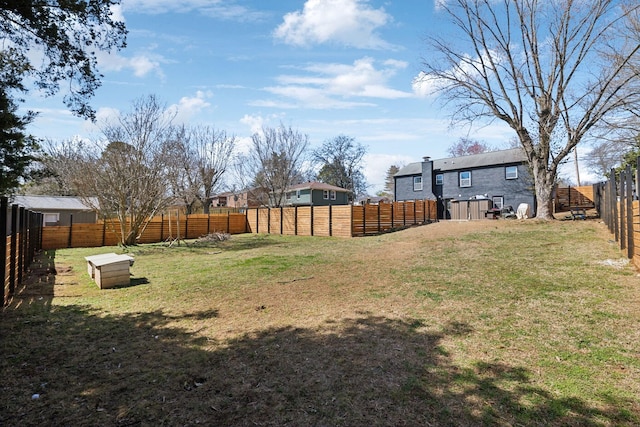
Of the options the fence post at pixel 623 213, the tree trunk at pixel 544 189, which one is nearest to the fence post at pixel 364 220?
the tree trunk at pixel 544 189

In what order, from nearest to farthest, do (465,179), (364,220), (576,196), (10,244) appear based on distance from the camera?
1. (10,244)
2. (364,220)
3. (576,196)
4. (465,179)

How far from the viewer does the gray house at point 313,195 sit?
40312 millimetres

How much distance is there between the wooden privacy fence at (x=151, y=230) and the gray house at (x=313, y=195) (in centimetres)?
1545

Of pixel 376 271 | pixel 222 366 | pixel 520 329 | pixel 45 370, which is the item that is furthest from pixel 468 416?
pixel 376 271

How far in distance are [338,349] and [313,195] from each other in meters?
36.7

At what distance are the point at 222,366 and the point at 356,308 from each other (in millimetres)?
2413

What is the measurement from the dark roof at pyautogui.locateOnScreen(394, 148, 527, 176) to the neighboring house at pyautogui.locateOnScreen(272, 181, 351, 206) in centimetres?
1129

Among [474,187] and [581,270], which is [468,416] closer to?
[581,270]

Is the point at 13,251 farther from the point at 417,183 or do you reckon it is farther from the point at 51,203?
the point at 417,183

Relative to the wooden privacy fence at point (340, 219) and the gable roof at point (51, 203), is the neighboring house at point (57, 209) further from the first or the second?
the wooden privacy fence at point (340, 219)

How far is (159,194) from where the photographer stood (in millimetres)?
17531

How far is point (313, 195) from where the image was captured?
4041cm

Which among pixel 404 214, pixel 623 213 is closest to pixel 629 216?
pixel 623 213

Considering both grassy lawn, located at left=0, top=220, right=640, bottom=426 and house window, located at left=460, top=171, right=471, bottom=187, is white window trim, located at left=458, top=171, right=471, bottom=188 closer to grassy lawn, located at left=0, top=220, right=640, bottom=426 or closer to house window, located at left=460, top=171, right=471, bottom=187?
house window, located at left=460, top=171, right=471, bottom=187
